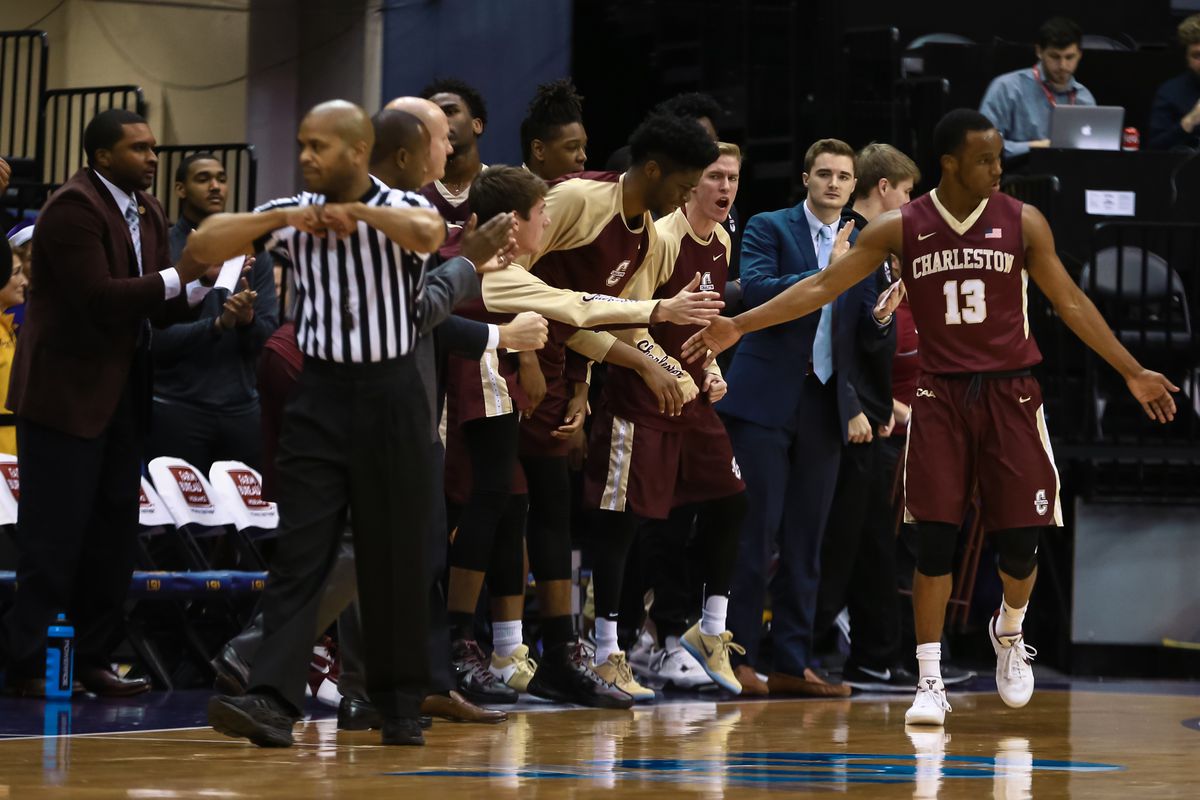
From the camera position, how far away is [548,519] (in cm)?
628

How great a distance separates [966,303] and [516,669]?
1.98 meters

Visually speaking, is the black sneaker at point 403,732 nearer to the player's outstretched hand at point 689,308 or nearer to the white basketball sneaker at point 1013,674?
the player's outstretched hand at point 689,308

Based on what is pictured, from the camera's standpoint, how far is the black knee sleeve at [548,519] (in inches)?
247

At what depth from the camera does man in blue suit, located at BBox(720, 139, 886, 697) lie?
7125 millimetres

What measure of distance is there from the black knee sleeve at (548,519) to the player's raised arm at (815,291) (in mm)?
643

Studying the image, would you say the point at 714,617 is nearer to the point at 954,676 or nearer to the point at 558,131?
the point at 954,676

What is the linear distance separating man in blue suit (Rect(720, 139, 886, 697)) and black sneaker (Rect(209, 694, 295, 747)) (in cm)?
279

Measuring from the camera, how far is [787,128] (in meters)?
11.8

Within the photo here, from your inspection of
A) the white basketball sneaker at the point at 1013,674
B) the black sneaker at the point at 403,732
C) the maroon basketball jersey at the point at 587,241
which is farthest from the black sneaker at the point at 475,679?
the white basketball sneaker at the point at 1013,674

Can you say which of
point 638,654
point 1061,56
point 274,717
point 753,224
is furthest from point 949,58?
point 274,717

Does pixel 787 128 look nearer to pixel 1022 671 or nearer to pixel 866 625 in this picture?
pixel 866 625

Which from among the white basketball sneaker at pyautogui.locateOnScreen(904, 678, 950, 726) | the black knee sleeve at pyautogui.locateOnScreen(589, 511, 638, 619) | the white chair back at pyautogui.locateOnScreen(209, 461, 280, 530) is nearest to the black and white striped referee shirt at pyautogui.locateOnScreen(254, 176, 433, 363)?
the black knee sleeve at pyautogui.locateOnScreen(589, 511, 638, 619)

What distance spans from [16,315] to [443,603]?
3.42m

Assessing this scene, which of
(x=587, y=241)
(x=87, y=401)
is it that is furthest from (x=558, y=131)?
(x=87, y=401)
